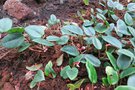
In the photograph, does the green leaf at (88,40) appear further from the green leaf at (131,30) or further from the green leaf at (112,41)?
the green leaf at (131,30)

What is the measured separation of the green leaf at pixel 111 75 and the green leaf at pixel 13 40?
346 mm

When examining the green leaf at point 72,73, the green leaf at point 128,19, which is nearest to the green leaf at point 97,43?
the green leaf at point 72,73

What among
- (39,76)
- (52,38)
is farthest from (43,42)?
(39,76)

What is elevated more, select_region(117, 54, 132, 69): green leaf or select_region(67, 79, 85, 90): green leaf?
select_region(117, 54, 132, 69): green leaf

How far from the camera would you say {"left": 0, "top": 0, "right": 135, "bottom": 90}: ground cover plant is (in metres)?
0.92

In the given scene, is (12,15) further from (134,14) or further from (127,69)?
(127,69)

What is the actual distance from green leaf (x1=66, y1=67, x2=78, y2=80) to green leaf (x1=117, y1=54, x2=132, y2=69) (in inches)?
5.8

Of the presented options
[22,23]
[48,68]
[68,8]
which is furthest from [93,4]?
[48,68]

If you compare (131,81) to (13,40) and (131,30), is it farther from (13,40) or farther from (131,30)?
(13,40)

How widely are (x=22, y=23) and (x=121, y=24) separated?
50cm

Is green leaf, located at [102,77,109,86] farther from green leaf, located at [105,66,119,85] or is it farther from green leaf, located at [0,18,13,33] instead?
green leaf, located at [0,18,13,33]

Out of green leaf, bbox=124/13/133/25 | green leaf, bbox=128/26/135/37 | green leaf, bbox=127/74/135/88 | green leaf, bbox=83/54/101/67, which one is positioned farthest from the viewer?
green leaf, bbox=124/13/133/25

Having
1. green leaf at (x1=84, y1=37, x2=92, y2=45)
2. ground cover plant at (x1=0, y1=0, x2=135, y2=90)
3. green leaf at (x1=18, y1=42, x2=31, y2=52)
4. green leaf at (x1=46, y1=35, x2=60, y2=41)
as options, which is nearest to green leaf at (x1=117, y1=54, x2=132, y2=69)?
ground cover plant at (x1=0, y1=0, x2=135, y2=90)

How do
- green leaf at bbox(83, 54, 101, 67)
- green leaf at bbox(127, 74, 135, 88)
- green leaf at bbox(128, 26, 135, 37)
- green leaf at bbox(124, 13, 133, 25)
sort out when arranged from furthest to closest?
green leaf at bbox(124, 13, 133, 25) → green leaf at bbox(128, 26, 135, 37) → green leaf at bbox(83, 54, 101, 67) → green leaf at bbox(127, 74, 135, 88)
